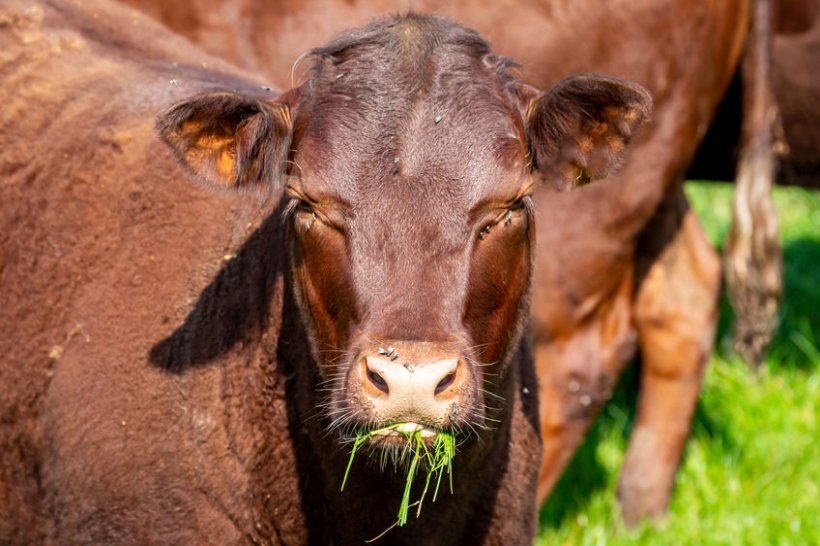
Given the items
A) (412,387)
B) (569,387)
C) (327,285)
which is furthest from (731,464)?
(412,387)

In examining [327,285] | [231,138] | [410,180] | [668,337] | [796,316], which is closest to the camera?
[410,180]

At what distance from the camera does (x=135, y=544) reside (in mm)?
3805

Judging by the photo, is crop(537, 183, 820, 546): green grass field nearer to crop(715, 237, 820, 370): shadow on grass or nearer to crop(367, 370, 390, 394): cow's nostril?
crop(715, 237, 820, 370): shadow on grass

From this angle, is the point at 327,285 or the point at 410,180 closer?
the point at 410,180

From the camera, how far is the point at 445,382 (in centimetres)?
324

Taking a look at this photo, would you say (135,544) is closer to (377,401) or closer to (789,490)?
(377,401)

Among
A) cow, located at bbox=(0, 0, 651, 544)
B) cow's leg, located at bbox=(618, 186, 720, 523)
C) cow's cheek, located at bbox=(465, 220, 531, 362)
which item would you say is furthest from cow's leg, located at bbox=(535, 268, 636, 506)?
cow's cheek, located at bbox=(465, 220, 531, 362)

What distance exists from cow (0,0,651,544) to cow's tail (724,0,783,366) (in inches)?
104

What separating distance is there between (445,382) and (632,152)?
122 inches

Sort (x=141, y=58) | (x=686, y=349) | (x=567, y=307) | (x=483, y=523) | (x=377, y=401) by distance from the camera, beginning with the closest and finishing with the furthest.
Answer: (x=377, y=401)
(x=483, y=523)
(x=141, y=58)
(x=567, y=307)
(x=686, y=349)

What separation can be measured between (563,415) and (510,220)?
2.90m

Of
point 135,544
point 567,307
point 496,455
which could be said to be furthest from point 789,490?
point 135,544

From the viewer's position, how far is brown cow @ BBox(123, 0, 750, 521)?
6031mm

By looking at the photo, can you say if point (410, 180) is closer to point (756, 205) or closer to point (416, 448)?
point (416, 448)
